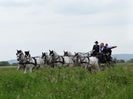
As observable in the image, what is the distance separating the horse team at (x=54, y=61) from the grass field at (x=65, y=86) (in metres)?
13.0

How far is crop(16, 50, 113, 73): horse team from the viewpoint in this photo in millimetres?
30141

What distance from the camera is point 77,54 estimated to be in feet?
103

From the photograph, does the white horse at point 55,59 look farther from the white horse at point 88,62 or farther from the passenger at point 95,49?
the passenger at point 95,49

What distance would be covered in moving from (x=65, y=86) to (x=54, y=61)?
17809 mm

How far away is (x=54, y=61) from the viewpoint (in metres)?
30.9

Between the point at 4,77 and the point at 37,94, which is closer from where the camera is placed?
the point at 37,94

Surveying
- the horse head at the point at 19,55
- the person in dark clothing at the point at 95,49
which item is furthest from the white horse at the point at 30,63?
the person in dark clothing at the point at 95,49

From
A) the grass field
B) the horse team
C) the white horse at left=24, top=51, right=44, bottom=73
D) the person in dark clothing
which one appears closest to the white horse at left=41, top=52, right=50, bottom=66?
the horse team

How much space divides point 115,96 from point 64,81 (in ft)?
11.2

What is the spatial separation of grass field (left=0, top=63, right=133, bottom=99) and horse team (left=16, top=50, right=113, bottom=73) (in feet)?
42.8

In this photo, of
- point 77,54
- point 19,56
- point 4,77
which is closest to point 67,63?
point 77,54

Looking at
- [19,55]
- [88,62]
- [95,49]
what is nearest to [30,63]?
[19,55]

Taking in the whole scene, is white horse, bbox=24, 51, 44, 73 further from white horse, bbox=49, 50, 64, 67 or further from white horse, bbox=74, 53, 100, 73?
white horse, bbox=74, 53, 100, 73

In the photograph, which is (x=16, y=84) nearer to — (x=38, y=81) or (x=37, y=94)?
(x=38, y=81)
